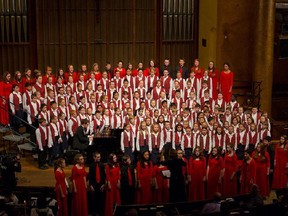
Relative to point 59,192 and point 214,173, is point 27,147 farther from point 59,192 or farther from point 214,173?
point 214,173

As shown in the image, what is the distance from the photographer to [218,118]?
15438 mm

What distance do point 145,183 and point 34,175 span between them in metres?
2.77

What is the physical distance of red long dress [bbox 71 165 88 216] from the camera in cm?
1209

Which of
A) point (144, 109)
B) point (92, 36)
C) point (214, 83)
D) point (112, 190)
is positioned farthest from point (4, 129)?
point (214, 83)

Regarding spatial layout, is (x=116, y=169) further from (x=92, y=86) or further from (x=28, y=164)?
(x=92, y=86)

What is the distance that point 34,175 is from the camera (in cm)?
1389

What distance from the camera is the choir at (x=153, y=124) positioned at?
13.0 meters

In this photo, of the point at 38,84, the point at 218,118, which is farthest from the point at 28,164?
the point at 218,118

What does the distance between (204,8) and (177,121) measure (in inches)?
224

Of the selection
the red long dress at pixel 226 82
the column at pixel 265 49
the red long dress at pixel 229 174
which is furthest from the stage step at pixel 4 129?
the column at pixel 265 49

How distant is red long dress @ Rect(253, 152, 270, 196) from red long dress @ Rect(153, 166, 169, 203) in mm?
2137

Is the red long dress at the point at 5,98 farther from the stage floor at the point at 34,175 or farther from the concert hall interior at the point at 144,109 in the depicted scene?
the stage floor at the point at 34,175

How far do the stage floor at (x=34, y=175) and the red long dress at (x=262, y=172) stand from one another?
14.2 ft

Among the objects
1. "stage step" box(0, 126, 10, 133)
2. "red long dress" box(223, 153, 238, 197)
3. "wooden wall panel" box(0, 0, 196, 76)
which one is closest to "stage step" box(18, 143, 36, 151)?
"stage step" box(0, 126, 10, 133)
